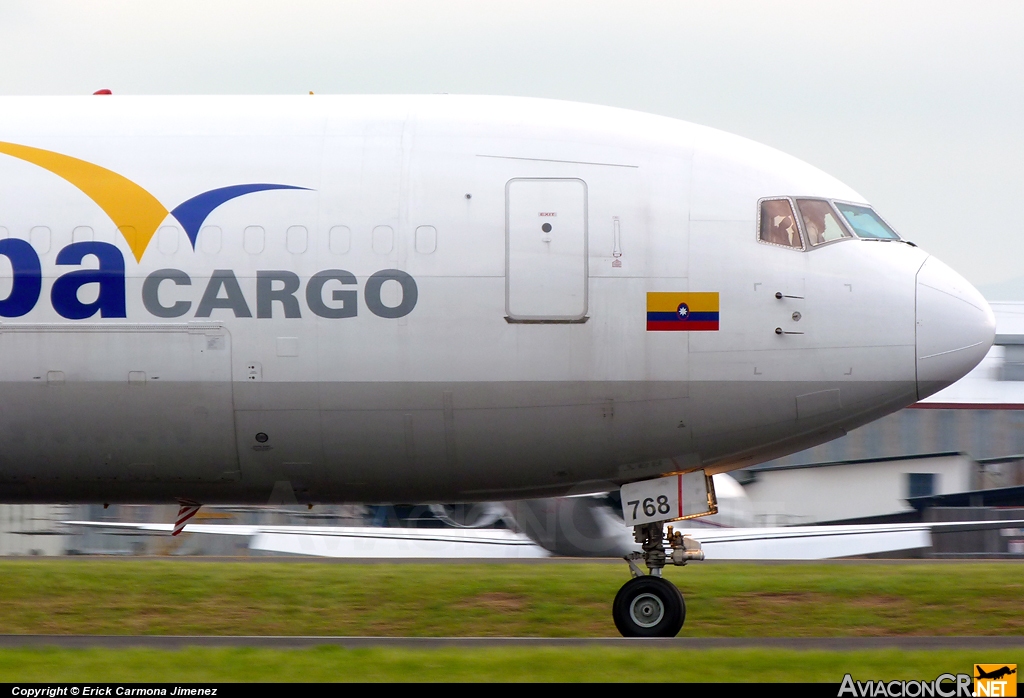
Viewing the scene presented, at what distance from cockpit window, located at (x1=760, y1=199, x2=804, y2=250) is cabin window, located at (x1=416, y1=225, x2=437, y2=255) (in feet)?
9.52

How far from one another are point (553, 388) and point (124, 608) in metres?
7.42

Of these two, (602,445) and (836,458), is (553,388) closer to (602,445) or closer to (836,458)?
(602,445)

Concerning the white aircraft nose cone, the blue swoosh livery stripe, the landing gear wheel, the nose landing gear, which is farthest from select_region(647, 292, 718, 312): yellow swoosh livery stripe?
the blue swoosh livery stripe

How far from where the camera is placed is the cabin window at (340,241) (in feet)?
32.6

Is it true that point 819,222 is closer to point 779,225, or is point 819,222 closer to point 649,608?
point 779,225

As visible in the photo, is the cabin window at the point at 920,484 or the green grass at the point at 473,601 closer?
the green grass at the point at 473,601

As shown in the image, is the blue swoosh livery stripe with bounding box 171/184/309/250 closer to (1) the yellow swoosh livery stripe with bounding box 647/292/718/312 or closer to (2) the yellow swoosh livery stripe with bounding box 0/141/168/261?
(2) the yellow swoosh livery stripe with bounding box 0/141/168/261

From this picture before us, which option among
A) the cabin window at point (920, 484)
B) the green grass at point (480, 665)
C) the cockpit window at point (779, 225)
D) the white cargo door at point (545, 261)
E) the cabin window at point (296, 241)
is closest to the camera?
the green grass at point (480, 665)

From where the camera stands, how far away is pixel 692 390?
32.7ft

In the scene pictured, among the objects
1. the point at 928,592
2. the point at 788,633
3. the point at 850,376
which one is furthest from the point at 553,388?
the point at 928,592

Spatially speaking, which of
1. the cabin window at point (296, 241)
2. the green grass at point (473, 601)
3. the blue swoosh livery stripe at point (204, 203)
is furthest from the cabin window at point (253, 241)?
the green grass at point (473, 601)

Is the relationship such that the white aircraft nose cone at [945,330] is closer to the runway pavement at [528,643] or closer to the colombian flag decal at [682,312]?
the colombian flag decal at [682,312]

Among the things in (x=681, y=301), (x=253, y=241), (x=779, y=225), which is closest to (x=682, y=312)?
(x=681, y=301)

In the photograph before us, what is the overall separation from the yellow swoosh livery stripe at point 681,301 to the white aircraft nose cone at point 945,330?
1.82 metres
